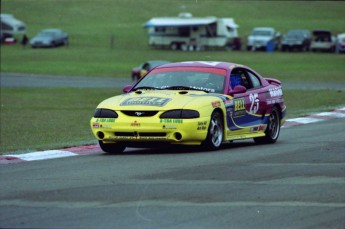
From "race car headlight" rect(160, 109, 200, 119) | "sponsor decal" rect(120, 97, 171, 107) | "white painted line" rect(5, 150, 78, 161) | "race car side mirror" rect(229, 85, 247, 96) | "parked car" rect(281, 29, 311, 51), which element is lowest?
"parked car" rect(281, 29, 311, 51)

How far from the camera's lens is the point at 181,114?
1233 cm

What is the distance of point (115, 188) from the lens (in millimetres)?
9117

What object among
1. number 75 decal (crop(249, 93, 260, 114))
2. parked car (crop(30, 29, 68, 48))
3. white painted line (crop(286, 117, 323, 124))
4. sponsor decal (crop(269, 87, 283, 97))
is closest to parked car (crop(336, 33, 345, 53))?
parked car (crop(30, 29, 68, 48))

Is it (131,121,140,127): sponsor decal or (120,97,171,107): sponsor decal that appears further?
(120,97,171,107): sponsor decal

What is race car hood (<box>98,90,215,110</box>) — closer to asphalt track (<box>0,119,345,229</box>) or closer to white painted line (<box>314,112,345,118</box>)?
asphalt track (<box>0,119,345,229</box>)

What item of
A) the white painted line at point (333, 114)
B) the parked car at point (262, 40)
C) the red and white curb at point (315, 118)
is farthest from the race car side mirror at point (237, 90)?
the parked car at point (262, 40)

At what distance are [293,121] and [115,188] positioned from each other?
990cm

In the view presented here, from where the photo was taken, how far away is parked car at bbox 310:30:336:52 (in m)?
64.4

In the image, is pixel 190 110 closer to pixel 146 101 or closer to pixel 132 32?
pixel 146 101

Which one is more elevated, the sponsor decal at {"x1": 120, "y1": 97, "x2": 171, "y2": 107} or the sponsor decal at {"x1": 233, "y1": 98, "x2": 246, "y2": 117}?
the sponsor decal at {"x1": 120, "y1": 97, "x2": 171, "y2": 107}

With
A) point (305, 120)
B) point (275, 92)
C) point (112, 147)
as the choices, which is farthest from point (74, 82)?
point (112, 147)

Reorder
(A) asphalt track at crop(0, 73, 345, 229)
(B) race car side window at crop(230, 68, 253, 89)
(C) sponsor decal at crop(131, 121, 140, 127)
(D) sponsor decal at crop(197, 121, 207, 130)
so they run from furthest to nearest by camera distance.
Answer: (B) race car side window at crop(230, 68, 253, 89) → (D) sponsor decal at crop(197, 121, 207, 130) → (C) sponsor decal at crop(131, 121, 140, 127) → (A) asphalt track at crop(0, 73, 345, 229)

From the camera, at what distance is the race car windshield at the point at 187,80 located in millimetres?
13406

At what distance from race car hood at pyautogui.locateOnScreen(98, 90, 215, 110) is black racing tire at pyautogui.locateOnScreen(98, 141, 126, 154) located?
52 cm
